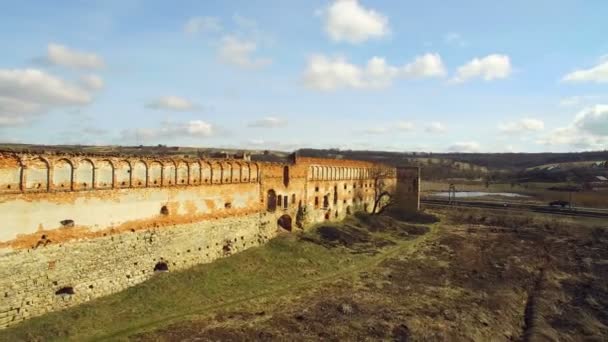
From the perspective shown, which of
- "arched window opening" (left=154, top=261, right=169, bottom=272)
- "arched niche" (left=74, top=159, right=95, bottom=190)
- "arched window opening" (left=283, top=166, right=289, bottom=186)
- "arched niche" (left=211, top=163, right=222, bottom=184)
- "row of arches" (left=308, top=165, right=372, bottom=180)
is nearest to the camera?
"arched niche" (left=74, top=159, right=95, bottom=190)

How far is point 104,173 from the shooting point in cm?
1689

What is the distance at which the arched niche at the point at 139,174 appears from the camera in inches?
714

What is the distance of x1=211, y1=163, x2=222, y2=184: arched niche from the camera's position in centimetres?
2269

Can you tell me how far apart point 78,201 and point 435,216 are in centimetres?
3565

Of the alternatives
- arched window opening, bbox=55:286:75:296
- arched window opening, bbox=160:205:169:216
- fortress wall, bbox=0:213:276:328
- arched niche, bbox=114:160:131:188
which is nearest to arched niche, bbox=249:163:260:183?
fortress wall, bbox=0:213:276:328

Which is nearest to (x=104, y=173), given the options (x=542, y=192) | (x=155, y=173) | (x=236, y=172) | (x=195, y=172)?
(x=155, y=173)

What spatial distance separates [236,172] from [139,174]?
679 centimetres

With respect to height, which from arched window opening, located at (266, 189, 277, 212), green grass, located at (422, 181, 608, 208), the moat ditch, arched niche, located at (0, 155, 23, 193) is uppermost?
arched niche, located at (0, 155, 23, 193)

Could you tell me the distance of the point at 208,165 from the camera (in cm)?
2239

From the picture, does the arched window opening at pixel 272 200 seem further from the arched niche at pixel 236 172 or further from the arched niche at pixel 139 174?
the arched niche at pixel 139 174

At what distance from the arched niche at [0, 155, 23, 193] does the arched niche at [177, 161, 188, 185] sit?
725 cm

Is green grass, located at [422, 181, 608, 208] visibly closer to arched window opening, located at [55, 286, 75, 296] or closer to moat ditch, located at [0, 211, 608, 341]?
moat ditch, located at [0, 211, 608, 341]

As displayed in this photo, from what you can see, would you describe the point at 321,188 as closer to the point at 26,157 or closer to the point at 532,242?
the point at 532,242

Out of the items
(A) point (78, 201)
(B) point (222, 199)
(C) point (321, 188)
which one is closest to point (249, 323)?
(A) point (78, 201)
